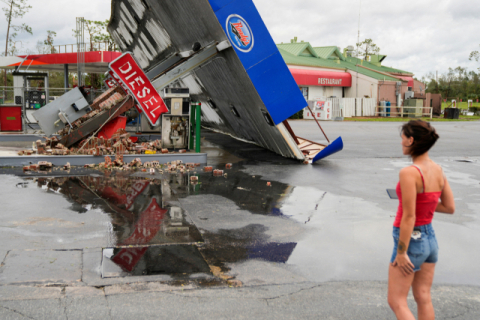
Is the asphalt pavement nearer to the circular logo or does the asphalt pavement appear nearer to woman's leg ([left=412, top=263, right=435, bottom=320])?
woman's leg ([left=412, top=263, right=435, bottom=320])

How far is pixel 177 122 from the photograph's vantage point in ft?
42.2

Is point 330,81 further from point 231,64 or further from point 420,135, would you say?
point 420,135

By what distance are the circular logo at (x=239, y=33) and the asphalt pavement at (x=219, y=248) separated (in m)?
3.26

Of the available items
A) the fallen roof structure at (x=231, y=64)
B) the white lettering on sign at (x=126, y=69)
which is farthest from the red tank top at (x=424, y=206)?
the white lettering on sign at (x=126, y=69)

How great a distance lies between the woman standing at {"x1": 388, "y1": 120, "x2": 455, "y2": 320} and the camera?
2846 mm

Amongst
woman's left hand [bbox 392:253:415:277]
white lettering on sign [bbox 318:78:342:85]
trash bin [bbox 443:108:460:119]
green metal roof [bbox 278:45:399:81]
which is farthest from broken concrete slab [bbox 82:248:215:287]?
trash bin [bbox 443:108:460:119]

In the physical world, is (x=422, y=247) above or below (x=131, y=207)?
above

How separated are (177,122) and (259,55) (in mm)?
3696

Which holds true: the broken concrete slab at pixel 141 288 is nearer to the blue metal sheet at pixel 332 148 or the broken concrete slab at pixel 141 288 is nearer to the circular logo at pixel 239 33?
the circular logo at pixel 239 33

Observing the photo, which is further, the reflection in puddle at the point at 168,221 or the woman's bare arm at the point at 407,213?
the reflection in puddle at the point at 168,221

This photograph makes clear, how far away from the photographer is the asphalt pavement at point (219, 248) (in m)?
3.83

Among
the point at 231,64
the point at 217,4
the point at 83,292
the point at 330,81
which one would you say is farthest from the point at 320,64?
the point at 83,292

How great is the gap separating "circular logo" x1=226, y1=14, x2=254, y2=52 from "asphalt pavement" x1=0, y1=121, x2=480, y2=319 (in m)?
3.26

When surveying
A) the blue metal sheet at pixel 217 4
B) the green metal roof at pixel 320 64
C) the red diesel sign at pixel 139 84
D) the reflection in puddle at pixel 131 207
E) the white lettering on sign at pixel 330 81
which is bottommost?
the reflection in puddle at pixel 131 207
